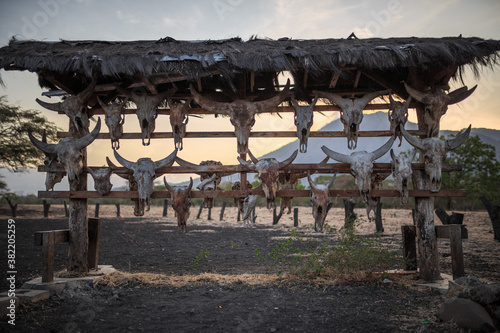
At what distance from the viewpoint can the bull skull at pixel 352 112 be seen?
265 inches

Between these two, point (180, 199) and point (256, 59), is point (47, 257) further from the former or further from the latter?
point (256, 59)

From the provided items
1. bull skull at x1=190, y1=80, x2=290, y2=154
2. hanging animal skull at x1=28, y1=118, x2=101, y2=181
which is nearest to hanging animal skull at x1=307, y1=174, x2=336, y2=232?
bull skull at x1=190, y1=80, x2=290, y2=154

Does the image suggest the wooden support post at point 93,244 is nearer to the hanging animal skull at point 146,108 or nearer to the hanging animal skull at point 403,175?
the hanging animal skull at point 146,108

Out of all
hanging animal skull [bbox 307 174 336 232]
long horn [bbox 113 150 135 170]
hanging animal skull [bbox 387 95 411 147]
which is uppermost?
hanging animal skull [bbox 387 95 411 147]

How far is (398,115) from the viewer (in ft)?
22.0

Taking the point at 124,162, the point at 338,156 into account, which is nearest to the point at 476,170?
the point at 338,156

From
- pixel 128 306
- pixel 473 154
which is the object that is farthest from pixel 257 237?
pixel 473 154

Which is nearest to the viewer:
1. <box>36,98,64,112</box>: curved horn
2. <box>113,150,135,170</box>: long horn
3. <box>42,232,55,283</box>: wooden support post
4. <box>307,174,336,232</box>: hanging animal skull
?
<box>42,232,55,283</box>: wooden support post

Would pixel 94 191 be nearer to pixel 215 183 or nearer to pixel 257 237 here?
pixel 215 183

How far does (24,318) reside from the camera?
4.99m

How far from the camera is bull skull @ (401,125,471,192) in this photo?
20.8ft

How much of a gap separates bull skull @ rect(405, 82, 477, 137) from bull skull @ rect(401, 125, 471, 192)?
0.49 meters

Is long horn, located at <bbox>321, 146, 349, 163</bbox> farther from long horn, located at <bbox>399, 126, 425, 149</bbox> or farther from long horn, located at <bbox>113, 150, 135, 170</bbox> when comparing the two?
long horn, located at <bbox>113, 150, 135, 170</bbox>

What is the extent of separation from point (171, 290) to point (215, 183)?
7.05ft
